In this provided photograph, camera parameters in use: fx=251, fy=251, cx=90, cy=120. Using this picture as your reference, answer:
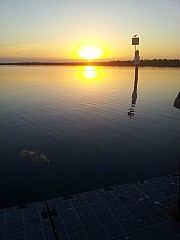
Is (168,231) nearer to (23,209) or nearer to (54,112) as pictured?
(23,209)

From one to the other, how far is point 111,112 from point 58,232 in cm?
1813

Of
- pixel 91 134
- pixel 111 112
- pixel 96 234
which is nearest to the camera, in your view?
pixel 96 234

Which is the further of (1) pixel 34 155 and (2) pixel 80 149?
(2) pixel 80 149

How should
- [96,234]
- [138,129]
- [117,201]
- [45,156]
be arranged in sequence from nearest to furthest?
[96,234] < [117,201] < [45,156] < [138,129]

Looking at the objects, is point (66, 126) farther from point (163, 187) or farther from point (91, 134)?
point (163, 187)

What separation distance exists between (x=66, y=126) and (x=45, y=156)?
610 centimetres

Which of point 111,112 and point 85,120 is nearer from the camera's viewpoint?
point 85,120

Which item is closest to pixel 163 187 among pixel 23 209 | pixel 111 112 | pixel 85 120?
pixel 23 209

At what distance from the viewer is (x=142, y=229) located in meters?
7.21

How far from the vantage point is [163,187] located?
9477mm

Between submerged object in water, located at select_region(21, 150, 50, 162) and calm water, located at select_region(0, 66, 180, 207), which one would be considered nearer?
calm water, located at select_region(0, 66, 180, 207)

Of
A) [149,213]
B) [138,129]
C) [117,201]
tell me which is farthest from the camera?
[138,129]

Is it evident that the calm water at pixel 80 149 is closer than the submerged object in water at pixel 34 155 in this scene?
Yes

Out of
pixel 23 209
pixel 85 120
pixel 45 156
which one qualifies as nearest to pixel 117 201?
pixel 23 209
